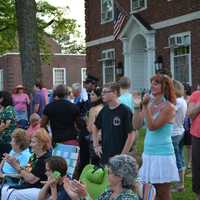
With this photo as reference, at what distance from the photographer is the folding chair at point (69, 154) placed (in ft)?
23.9

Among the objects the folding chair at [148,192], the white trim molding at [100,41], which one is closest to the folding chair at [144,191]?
the folding chair at [148,192]

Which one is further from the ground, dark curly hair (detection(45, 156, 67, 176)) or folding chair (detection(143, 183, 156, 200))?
dark curly hair (detection(45, 156, 67, 176))

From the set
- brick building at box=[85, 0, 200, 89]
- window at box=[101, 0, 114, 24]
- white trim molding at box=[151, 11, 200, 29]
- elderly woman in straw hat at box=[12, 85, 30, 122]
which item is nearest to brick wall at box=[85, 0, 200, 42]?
brick building at box=[85, 0, 200, 89]

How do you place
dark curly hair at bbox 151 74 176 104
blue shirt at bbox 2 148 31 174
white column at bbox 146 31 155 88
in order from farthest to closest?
white column at bbox 146 31 155 88 → blue shirt at bbox 2 148 31 174 → dark curly hair at bbox 151 74 176 104

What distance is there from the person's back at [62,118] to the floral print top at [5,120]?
1113 millimetres

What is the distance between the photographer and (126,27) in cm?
2278

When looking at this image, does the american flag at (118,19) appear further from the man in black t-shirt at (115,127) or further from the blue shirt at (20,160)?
the man in black t-shirt at (115,127)

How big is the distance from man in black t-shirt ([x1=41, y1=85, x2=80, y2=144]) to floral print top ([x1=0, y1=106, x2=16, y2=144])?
1068 millimetres

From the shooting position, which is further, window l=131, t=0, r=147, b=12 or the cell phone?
window l=131, t=0, r=147, b=12

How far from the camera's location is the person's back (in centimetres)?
843

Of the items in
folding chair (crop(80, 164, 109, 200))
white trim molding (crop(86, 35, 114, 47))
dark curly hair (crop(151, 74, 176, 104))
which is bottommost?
folding chair (crop(80, 164, 109, 200))

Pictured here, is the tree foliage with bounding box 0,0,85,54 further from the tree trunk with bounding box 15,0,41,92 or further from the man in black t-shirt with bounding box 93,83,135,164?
the man in black t-shirt with bounding box 93,83,135,164

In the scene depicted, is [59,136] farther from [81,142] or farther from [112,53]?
[112,53]

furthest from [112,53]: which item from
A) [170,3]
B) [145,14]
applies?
[170,3]
